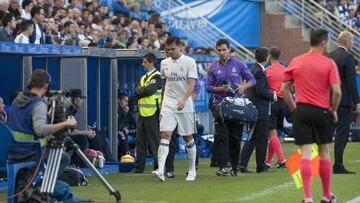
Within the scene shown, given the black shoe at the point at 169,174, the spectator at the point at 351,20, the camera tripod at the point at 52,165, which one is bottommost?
the black shoe at the point at 169,174

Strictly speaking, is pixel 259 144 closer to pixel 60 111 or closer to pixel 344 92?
pixel 344 92

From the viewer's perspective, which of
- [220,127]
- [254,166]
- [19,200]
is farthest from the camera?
[254,166]

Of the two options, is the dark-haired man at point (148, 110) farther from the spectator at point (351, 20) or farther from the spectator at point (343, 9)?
the spectator at point (343, 9)

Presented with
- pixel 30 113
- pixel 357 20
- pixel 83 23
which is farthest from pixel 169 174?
pixel 357 20

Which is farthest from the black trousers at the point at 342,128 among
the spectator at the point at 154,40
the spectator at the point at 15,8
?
the spectator at the point at 154,40

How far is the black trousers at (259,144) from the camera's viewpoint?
17.3 meters

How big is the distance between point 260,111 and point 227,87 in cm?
86

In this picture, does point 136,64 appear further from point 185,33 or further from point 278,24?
point 278,24

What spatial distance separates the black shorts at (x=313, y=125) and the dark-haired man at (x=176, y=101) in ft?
12.2

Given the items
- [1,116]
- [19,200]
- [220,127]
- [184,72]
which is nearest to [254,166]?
[220,127]

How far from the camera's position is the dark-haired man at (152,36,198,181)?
620 inches

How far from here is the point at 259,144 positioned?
1731cm

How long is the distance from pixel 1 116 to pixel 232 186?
3266 millimetres

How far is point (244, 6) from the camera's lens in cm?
3559
